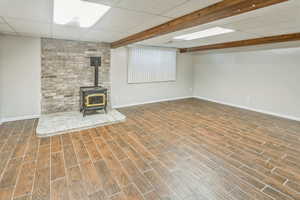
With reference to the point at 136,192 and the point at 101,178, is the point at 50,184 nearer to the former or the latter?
the point at 101,178

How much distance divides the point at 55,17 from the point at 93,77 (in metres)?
2.58

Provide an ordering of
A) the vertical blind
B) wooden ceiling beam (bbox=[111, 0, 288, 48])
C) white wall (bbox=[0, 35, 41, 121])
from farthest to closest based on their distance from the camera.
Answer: the vertical blind < white wall (bbox=[0, 35, 41, 121]) < wooden ceiling beam (bbox=[111, 0, 288, 48])

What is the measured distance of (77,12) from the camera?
7.59ft

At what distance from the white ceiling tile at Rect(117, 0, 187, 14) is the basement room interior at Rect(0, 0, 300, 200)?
23 mm

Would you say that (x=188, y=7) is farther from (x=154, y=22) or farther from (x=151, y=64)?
(x=151, y=64)

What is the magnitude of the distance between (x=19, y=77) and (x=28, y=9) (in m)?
2.61

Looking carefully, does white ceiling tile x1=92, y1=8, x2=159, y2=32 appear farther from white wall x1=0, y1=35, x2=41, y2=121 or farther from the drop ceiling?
white wall x1=0, y1=35, x2=41, y2=121

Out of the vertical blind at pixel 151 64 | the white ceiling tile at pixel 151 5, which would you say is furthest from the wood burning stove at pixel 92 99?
the white ceiling tile at pixel 151 5

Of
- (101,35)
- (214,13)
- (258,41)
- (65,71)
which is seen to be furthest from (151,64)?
(214,13)

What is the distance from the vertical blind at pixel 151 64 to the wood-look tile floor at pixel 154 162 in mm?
2307

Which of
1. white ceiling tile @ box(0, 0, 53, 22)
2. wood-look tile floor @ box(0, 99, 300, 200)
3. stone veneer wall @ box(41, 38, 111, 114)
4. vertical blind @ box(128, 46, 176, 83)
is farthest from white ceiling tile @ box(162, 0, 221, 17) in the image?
vertical blind @ box(128, 46, 176, 83)

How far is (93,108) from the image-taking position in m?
4.43

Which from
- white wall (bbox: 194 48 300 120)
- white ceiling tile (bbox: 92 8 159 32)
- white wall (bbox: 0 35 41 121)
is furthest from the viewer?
white wall (bbox: 194 48 300 120)

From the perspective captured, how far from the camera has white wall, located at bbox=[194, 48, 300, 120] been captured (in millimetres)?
4598
